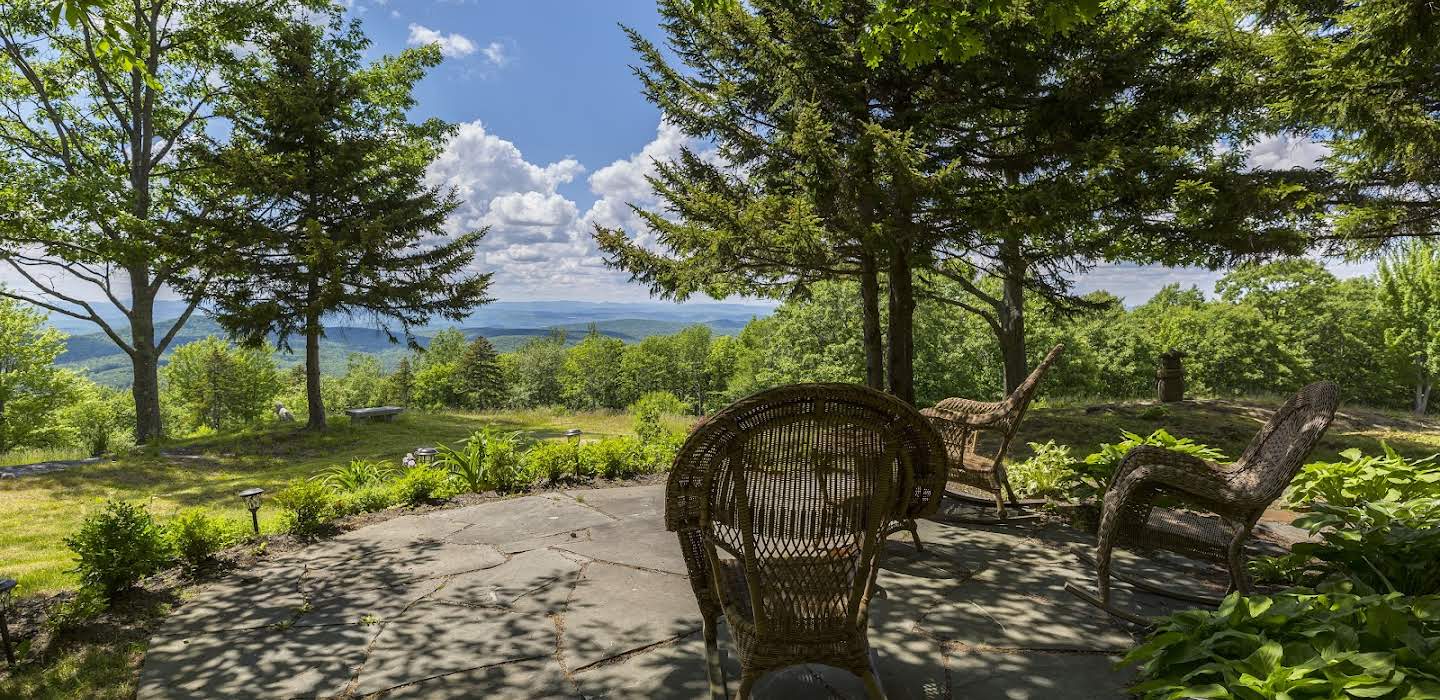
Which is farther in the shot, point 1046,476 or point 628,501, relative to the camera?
point 628,501

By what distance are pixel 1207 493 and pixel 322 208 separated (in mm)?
14926

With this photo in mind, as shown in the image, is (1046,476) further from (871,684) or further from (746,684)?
(746,684)

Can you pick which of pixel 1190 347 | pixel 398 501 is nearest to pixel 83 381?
pixel 398 501

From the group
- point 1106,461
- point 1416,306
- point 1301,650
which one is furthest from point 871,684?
point 1416,306

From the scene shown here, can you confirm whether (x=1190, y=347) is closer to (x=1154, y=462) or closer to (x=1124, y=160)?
(x=1124, y=160)

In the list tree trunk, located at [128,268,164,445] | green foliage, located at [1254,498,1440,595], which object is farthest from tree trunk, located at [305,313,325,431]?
green foliage, located at [1254,498,1440,595]

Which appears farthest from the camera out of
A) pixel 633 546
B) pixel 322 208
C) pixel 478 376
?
pixel 478 376

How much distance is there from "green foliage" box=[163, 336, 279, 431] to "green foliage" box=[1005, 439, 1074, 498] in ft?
145

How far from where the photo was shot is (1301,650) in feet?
5.19

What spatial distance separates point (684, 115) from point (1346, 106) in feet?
22.3

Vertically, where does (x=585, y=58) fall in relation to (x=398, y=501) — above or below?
above

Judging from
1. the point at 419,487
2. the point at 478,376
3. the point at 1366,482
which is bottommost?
the point at 478,376

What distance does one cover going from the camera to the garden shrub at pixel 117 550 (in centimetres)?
324

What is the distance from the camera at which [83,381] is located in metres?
30.8
